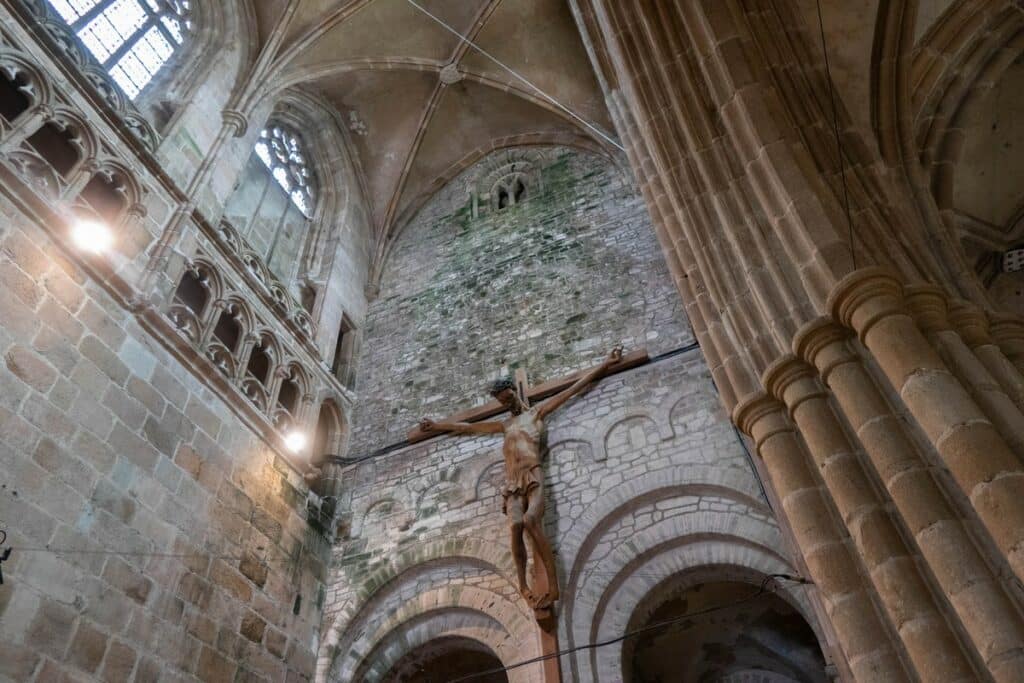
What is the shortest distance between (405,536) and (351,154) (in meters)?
7.03

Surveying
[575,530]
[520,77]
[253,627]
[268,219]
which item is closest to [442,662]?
[253,627]

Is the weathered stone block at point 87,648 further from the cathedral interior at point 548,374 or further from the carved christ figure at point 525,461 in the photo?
the carved christ figure at point 525,461

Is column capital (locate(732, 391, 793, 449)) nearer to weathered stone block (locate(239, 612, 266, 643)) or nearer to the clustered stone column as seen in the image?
the clustered stone column

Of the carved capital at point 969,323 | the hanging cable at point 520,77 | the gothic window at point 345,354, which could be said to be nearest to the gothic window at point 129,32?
the hanging cable at point 520,77

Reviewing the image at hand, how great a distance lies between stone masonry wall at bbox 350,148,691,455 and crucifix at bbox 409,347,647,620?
39 cm

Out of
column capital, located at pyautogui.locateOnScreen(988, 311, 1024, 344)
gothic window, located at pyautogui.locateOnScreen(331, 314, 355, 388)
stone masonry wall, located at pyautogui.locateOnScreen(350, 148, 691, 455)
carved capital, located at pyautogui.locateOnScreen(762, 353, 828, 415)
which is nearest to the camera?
carved capital, located at pyautogui.locateOnScreen(762, 353, 828, 415)

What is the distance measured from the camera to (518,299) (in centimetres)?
914

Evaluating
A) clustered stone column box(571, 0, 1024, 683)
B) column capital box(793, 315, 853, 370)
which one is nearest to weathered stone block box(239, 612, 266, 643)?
clustered stone column box(571, 0, 1024, 683)

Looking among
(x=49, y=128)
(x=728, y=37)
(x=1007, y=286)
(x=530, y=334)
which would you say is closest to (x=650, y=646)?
(x=530, y=334)

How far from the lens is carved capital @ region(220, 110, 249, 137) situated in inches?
336

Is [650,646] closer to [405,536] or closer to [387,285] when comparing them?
[405,536]

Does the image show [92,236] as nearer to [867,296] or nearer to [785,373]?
[785,373]

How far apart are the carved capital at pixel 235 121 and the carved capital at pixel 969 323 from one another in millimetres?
7904

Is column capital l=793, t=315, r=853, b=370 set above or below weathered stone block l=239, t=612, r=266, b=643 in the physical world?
below
